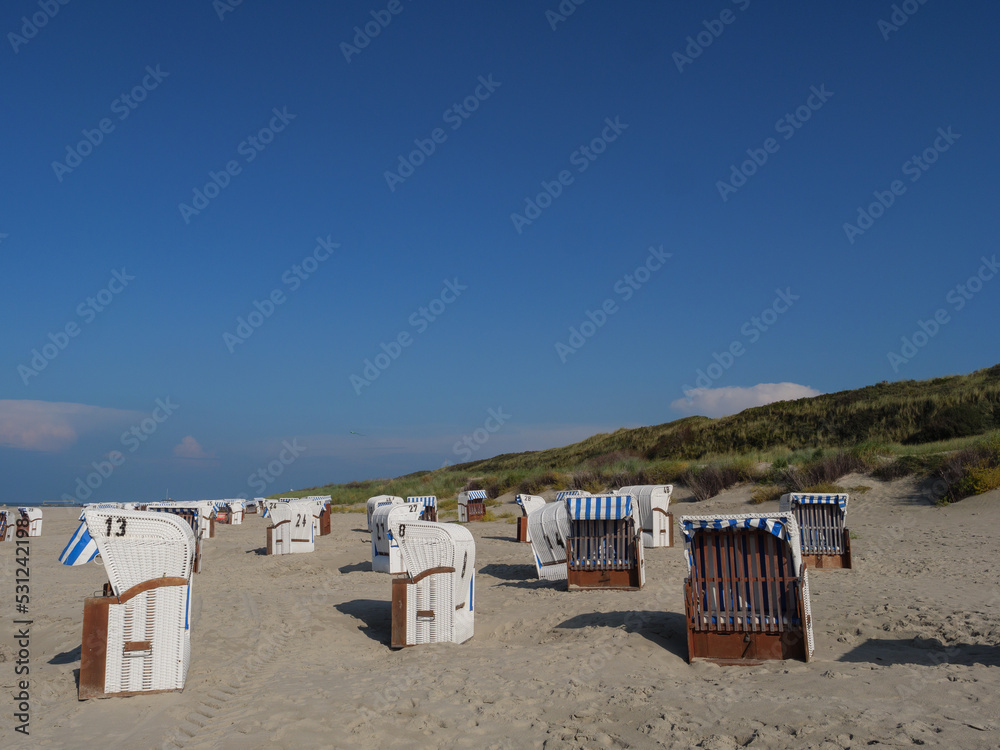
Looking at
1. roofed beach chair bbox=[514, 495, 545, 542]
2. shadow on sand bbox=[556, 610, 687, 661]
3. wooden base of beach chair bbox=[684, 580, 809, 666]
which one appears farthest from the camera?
roofed beach chair bbox=[514, 495, 545, 542]

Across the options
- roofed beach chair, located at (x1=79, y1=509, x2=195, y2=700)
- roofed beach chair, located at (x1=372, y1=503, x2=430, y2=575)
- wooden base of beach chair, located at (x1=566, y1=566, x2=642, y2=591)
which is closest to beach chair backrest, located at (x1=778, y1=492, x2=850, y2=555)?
wooden base of beach chair, located at (x1=566, y1=566, x2=642, y2=591)

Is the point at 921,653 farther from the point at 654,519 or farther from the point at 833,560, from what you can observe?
the point at 654,519

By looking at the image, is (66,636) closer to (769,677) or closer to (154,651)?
(154,651)

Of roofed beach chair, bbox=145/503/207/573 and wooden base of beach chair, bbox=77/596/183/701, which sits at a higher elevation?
roofed beach chair, bbox=145/503/207/573

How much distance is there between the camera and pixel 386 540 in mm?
17531

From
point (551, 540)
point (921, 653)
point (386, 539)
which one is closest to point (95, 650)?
point (921, 653)

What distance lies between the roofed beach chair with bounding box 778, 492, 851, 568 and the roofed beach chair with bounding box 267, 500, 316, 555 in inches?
577

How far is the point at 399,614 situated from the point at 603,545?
19.6 ft

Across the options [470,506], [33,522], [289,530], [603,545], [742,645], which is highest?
[470,506]

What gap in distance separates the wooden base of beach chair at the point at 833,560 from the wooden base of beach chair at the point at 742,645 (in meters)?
7.88

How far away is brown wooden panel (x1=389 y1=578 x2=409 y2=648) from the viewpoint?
10.2m

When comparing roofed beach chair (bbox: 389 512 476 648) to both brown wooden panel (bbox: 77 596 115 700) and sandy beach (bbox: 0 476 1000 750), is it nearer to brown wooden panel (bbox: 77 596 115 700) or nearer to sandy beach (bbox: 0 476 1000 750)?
sandy beach (bbox: 0 476 1000 750)

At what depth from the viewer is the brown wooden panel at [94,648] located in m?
7.47

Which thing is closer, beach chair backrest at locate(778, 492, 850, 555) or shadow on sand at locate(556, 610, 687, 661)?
shadow on sand at locate(556, 610, 687, 661)
